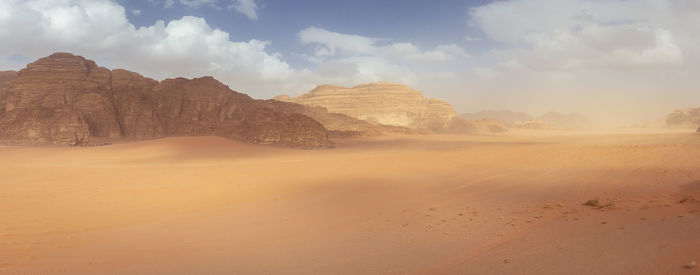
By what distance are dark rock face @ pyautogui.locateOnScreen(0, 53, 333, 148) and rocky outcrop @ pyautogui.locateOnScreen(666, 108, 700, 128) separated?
7940 cm

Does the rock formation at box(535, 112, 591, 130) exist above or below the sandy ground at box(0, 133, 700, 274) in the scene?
above

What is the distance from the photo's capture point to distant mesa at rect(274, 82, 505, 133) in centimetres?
8238

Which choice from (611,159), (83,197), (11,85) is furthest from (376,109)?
(83,197)

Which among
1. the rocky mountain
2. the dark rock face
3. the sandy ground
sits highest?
the rocky mountain

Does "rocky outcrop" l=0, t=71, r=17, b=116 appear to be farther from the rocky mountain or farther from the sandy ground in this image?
the rocky mountain

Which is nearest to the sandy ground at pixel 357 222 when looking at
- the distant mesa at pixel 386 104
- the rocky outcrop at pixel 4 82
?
the rocky outcrop at pixel 4 82

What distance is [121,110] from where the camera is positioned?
119 feet

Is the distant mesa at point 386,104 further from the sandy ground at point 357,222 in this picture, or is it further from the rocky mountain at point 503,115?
the rocky mountain at point 503,115

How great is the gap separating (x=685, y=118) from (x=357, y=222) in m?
94.6

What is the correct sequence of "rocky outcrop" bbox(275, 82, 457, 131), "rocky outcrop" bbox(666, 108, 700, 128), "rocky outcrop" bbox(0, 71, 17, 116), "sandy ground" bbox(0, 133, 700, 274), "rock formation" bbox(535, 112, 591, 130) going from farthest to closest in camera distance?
"rock formation" bbox(535, 112, 591, 130) < "rocky outcrop" bbox(275, 82, 457, 131) < "rocky outcrop" bbox(666, 108, 700, 128) < "rocky outcrop" bbox(0, 71, 17, 116) < "sandy ground" bbox(0, 133, 700, 274)

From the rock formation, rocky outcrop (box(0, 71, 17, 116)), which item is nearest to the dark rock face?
rocky outcrop (box(0, 71, 17, 116))

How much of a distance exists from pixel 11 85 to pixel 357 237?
44.6 meters

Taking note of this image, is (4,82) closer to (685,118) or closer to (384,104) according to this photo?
(384,104)

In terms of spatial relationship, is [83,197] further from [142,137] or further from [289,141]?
[142,137]
